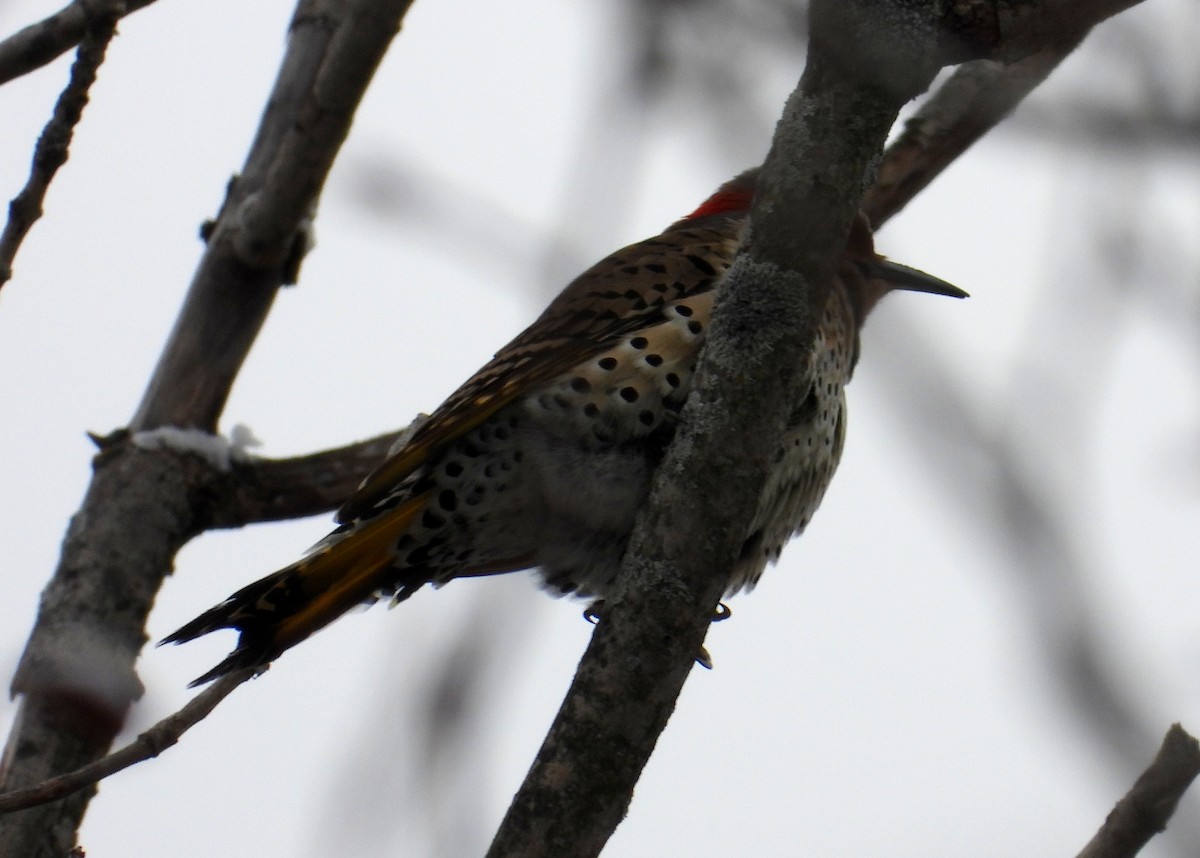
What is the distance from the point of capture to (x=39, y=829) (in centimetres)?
340

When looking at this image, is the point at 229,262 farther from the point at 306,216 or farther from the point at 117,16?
the point at 117,16

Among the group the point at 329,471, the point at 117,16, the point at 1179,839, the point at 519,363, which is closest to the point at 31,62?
the point at 117,16

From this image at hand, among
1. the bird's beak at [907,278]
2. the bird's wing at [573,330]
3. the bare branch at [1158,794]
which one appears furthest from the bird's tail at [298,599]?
the bird's beak at [907,278]

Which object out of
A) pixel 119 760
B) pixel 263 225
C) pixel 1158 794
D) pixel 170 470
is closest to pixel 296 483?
pixel 170 470

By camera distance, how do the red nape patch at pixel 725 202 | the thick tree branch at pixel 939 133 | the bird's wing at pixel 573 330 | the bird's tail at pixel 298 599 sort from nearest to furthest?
1. the bird's tail at pixel 298 599
2. the bird's wing at pixel 573 330
3. the thick tree branch at pixel 939 133
4. the red nape patch at pixel 725 202

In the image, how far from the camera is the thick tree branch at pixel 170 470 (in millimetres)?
3514

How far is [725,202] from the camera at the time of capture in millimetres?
5426

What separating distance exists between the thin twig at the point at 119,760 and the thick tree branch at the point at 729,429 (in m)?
0.66

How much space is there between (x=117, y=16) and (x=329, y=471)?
6.14 ft

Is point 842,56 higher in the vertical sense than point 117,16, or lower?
lower

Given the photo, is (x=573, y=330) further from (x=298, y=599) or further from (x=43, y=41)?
(x=43, y=41)

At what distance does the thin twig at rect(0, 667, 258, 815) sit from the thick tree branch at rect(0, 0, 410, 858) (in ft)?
2.88

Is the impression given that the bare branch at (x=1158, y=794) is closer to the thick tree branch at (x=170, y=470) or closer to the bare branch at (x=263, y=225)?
the thick tree branch at (x=170, y=470)

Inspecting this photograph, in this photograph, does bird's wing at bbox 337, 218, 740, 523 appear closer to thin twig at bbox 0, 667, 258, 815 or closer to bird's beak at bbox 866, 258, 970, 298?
bird's beak at bbox 866, 258, 970, 298
